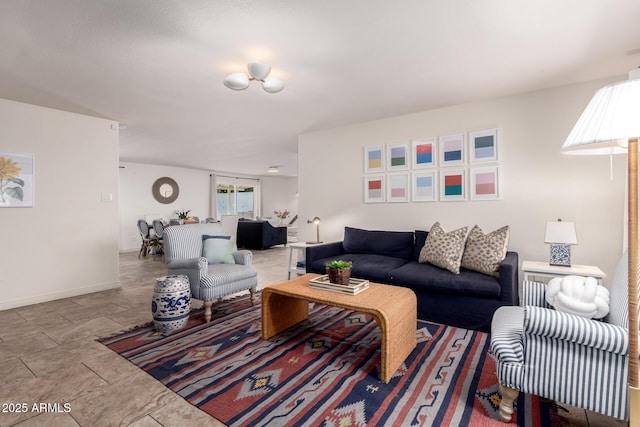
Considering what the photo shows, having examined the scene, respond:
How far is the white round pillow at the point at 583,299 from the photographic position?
1.62 metres

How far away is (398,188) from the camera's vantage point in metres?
4.14

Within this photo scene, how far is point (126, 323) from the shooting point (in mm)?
2912

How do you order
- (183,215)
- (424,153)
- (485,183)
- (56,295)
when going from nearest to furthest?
(485,183) → (56,295) → (424,153) → (183,215)

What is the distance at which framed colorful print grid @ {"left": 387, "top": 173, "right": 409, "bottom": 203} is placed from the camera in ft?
13.4

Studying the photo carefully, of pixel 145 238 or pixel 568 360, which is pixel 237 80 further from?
pixel 145 238

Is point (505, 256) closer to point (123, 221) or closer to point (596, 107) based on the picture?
point (596, 107)

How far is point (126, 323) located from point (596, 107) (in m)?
3.60

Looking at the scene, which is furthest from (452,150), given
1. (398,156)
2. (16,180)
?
(16,180)

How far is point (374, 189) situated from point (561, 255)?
222 centimetres

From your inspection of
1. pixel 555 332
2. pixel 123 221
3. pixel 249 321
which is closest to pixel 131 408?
pixel 249 321

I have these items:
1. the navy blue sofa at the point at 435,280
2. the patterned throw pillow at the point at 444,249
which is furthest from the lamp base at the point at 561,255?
the patterned throw pillow at the point at 444,249

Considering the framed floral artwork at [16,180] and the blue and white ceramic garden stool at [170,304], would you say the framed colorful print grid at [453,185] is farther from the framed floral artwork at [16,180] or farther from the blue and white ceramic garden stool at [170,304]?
the framed floral artwork at [16,180]

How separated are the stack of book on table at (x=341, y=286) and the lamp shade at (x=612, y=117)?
1.58 metres

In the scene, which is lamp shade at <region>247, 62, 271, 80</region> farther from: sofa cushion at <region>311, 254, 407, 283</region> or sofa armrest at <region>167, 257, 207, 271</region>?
sofa cushion at <region>311, 254, 407, 283</region>
